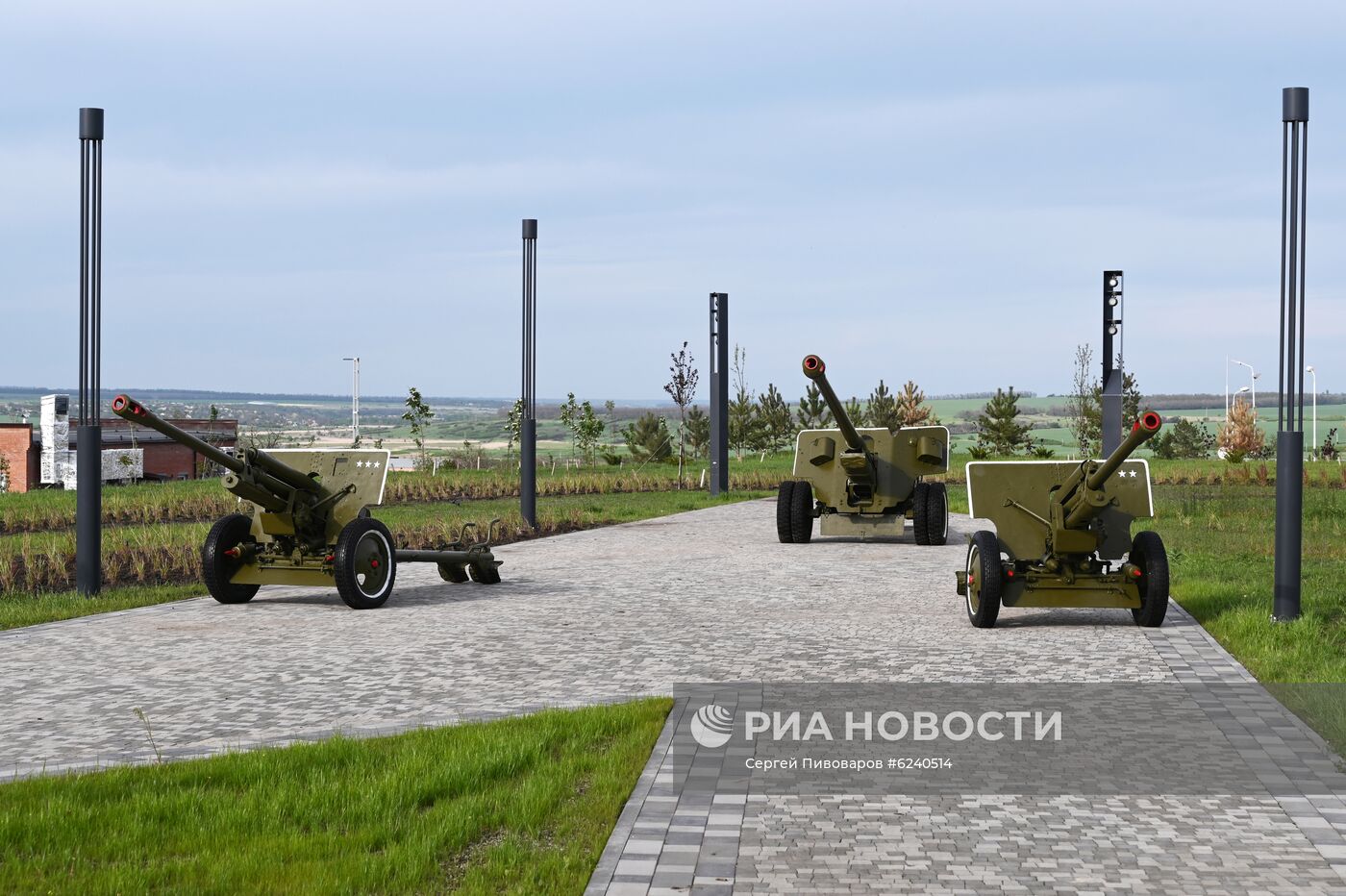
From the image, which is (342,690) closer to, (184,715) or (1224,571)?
(184,715)

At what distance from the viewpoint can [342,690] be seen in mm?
8617

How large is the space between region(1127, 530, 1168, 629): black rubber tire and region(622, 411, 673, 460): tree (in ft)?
119

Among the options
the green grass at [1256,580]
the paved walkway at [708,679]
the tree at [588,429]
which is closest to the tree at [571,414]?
the tree at [588,429]

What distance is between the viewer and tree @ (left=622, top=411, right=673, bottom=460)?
Result: 47625mm

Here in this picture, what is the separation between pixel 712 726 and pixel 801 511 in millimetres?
11591

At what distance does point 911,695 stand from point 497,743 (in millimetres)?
2686

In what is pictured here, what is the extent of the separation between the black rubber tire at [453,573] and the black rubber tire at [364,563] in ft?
4.68

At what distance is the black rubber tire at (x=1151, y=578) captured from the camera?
1099 cm

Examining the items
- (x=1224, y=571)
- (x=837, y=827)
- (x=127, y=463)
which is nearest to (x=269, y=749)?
(x=837, y=827)

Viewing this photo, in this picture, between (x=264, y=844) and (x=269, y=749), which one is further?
(x=269, y=749)

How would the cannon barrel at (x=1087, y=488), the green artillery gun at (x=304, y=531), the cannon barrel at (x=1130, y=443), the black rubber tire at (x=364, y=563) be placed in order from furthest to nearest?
the green artillery gun at (x=304, y=531)
the black rubber tire at (x=364, y=563)
the cannon barrel at (x=1087, y=488)
the cannon barrel at (x=1130, y=443)

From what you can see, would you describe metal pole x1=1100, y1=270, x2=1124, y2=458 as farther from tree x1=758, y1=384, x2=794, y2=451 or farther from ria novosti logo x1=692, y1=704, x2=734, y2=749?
tree x1=758, y1=384, x2=794, y2=451

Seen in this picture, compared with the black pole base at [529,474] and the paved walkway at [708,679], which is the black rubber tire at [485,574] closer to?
the paved walkway at [708,679]

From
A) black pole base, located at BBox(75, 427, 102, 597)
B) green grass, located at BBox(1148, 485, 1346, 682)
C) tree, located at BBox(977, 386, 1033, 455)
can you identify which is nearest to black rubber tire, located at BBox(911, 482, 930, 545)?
green grass, located at BBox(1148, 485, 1346, 682)
